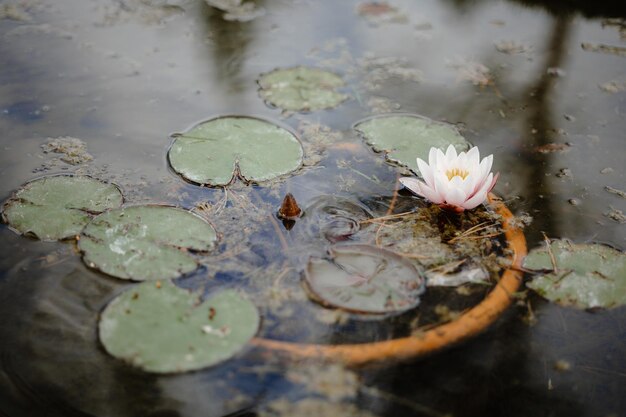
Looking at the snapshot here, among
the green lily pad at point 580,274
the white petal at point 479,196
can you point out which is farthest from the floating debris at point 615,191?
→ the white petal at point 479,196

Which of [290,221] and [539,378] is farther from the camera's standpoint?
[290,221]

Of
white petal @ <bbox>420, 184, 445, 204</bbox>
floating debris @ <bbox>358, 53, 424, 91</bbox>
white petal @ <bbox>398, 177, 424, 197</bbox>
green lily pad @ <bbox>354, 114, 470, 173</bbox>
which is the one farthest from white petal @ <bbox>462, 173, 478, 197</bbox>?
floating debris @ <bbox>358, 53, 424, 91</bbox>

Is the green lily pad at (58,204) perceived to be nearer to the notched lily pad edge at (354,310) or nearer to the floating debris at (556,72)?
the notched lily pad edge at (354,310)

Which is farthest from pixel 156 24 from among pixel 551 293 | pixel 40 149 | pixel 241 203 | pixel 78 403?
pixel 551 293

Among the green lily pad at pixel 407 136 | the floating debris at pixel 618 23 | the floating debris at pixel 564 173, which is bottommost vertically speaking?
the floating debris at pixel 564 173

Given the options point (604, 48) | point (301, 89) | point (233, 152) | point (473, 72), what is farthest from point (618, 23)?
point (233, 152)

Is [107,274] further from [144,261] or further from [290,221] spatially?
[290,221]

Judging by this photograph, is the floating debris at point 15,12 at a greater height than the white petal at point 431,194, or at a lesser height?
greater

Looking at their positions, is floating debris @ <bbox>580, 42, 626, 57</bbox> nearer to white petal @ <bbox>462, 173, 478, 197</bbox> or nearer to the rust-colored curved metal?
white petal @ <bbox>462, 173, 478, 197</bbox>
